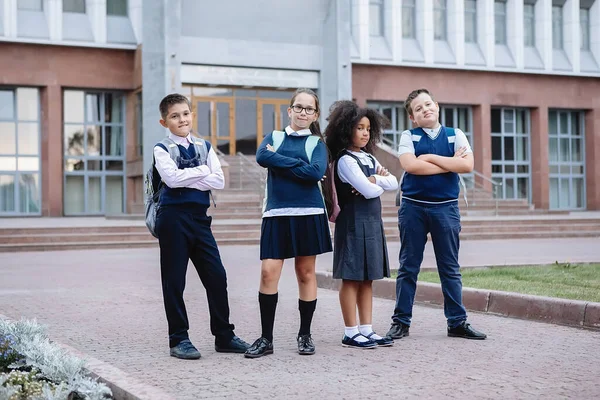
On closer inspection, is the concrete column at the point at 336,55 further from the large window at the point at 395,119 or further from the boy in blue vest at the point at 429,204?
the boy in blue vest at the point at 429,204

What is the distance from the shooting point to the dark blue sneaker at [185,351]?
587 cm

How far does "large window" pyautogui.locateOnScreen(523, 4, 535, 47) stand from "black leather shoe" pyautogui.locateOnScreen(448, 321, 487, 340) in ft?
119

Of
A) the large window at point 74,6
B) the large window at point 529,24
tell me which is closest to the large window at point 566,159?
the large window at point 529,24

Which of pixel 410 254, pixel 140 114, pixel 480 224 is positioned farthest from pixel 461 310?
pixel 140 114

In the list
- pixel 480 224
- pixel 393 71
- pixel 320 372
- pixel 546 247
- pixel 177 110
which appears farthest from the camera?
pixel 393 71

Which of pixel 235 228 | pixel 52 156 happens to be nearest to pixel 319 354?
pixel 235 228

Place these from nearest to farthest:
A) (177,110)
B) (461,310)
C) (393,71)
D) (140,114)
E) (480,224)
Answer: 1. (177,110)
2. (461,310)
3. (480,224)
4. (140,114)
5. (393,71)

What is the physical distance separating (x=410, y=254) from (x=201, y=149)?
1933 mm

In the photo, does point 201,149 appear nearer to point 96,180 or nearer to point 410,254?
point 410,254

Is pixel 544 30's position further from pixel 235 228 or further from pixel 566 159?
pixel 235 228

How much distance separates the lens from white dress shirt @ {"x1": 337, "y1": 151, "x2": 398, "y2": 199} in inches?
252

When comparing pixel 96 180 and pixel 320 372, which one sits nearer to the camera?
pixel 320 372

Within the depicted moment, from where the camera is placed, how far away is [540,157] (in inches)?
1618

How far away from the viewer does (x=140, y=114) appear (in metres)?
33.9
